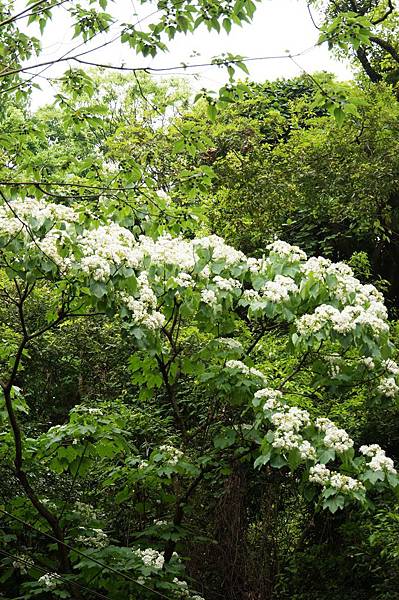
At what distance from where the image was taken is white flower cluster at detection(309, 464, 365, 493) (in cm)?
330

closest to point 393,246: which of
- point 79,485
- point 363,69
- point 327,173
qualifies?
point 327,173

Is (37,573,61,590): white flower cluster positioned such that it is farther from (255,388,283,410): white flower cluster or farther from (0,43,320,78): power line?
(0,43,320,78): power line

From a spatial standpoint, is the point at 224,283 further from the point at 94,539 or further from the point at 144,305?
the point at 94,539

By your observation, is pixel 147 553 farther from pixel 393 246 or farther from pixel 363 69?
pixel 363 69

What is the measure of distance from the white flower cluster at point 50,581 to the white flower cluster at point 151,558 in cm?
40

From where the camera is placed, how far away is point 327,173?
22.9 ft

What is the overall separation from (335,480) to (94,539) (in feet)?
4.81

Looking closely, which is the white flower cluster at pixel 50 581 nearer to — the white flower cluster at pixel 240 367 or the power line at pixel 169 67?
the white flower cluster at pixel 240 367

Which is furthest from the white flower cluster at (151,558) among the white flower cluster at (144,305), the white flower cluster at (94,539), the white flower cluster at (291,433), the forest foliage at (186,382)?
the white flower cluster at (144,305)

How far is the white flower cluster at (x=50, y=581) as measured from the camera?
3.68m

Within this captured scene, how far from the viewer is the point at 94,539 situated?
4.05 metres

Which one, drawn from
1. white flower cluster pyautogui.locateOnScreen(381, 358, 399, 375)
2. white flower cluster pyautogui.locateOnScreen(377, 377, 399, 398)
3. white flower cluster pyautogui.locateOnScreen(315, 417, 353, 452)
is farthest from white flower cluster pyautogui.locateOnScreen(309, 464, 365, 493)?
white flower cluster pyautogui.locateOnScreen(381, 358, 399, 375)

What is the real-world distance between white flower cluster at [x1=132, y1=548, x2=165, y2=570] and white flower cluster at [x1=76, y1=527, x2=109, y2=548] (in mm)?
234

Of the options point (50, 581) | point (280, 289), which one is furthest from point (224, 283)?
point (50, 581)
